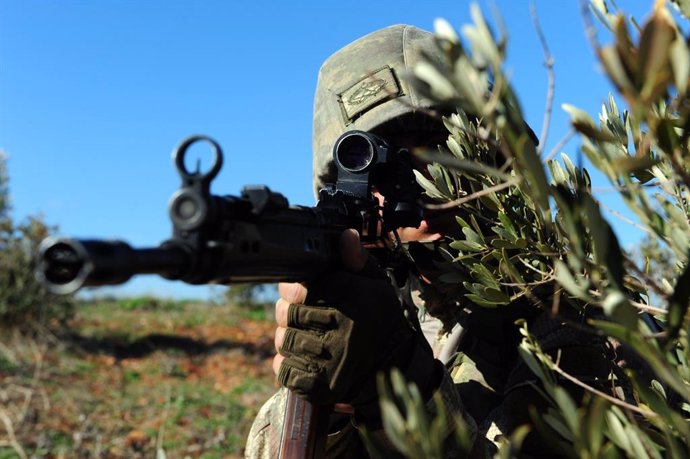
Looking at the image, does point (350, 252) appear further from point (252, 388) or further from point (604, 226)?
point (252, 388)

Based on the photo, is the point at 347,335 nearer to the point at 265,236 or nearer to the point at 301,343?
the point at 301,343

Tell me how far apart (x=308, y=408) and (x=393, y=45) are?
6.20 ft

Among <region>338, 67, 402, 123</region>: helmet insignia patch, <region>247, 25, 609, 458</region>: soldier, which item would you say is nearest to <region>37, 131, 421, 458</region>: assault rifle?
<region>247, 25, 609, 458</region>: soldier

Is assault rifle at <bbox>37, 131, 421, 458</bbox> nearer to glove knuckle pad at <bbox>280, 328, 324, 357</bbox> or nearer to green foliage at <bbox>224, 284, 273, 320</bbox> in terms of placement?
glove knuckle pad at <bbox>280, 328, 324, 357</bbox>

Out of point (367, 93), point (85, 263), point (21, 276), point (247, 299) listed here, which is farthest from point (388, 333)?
point (247, 299)

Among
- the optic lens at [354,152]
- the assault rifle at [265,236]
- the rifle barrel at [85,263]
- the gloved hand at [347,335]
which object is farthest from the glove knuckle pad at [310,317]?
the rifle barrel at [85,263]

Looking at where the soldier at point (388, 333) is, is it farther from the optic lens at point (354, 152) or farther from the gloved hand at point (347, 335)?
the optic lens at point (354, 152)

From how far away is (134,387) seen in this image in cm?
994

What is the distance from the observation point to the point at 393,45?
10.9ft

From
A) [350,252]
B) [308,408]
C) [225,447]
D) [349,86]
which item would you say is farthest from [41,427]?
[350,252]

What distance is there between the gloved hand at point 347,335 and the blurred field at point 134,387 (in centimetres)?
47

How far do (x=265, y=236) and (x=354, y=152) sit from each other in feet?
2.58

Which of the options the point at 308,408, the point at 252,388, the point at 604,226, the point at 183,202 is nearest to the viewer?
the point at 604,226

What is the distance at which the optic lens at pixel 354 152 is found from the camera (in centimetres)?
211
